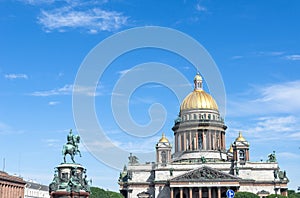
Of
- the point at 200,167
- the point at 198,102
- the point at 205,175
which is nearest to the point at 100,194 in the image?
the point at 200,167

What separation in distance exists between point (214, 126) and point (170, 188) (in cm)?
2074

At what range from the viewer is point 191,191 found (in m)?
107

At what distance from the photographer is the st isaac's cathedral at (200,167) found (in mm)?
107250

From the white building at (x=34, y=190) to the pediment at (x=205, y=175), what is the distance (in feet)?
159

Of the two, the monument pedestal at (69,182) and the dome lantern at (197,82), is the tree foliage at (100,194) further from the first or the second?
the monument pedestal at (69,182)

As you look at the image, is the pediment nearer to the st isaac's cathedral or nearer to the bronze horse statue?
the st isaac's cathedral

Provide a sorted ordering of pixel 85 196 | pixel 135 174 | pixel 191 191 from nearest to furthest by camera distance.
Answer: pixel 85 196
pixel 191 191
pixel 135 174

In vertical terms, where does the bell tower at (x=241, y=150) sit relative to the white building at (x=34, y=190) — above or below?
above

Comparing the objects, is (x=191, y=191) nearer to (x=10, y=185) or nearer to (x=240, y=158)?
(x=240, y=158)

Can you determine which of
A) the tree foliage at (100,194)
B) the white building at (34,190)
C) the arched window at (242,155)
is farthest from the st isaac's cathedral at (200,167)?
the white building at (34,190)

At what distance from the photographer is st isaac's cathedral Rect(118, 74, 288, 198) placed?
107250mm

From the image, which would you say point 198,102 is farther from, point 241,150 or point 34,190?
point 34,190

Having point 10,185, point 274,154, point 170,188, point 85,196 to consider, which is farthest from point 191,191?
point 85,196

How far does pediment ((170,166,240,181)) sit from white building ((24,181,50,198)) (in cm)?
4846
